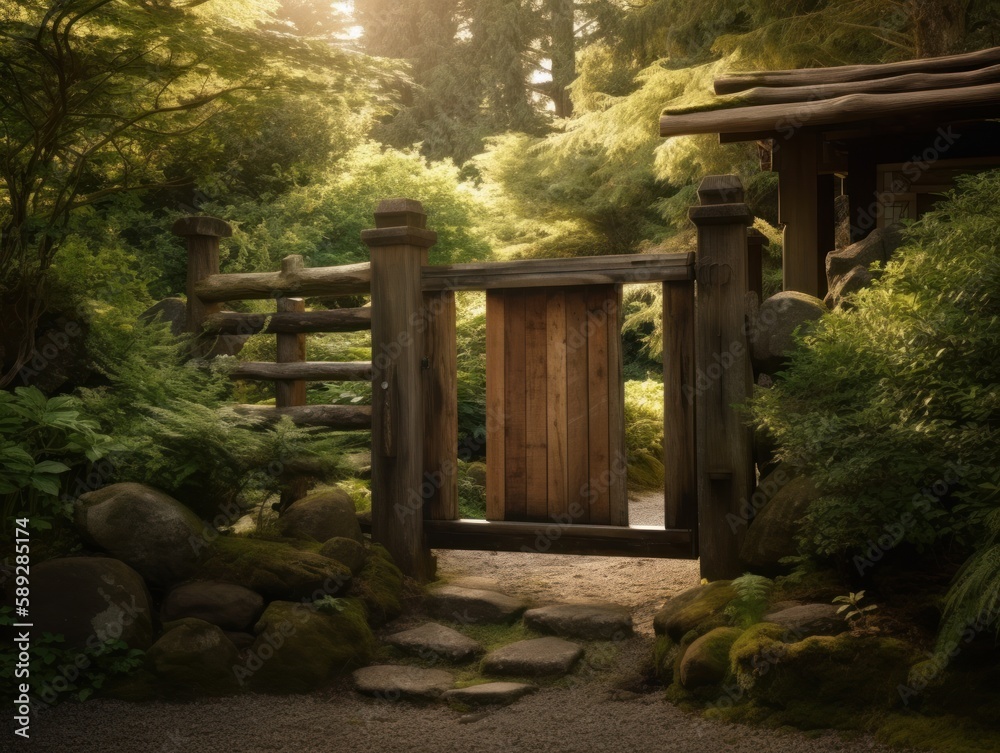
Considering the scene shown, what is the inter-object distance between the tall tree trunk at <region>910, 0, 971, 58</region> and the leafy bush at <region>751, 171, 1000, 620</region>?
665 cm

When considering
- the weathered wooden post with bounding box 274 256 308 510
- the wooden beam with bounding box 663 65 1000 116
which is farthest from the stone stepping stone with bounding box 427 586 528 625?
the wooden beam with bounding box 663 65 1000 116

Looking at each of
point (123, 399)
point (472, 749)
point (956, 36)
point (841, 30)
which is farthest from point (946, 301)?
point (841, 30)

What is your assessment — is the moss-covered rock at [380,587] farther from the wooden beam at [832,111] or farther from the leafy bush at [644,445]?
the leafy bush at [644,445]

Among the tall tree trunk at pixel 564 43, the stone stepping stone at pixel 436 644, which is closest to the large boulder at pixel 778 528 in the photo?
the stone stepping stone at pixel 436 644

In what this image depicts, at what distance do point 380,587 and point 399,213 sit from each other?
2.62 m

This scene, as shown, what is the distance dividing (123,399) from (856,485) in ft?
15.1

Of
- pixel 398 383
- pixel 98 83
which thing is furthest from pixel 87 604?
pixel 98 83

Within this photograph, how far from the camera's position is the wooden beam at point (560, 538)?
6.29 m

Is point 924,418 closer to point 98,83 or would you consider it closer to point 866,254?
point 866,254

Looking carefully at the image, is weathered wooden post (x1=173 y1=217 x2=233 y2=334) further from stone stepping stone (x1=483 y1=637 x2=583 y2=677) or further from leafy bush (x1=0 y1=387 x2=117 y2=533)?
stone stepping stone (x1=483 y1=637 x2=583 y2=677)

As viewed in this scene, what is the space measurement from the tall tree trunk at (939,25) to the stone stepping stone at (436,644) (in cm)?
890

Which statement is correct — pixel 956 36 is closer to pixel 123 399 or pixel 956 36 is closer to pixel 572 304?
pixel 572 304

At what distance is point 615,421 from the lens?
6480mm

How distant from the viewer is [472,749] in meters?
4.34
